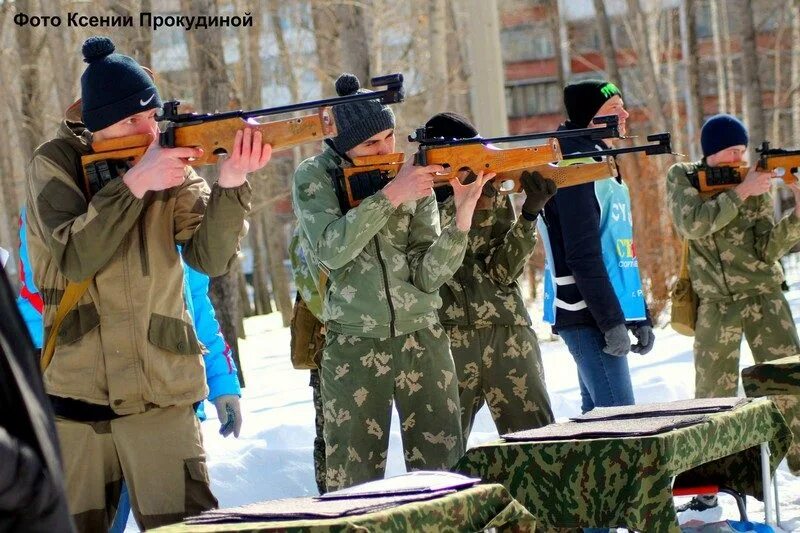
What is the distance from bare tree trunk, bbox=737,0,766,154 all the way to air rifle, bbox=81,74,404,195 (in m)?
12.4

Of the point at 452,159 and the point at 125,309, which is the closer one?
the point at 125,309

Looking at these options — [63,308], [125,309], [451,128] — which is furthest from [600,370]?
[63,308]

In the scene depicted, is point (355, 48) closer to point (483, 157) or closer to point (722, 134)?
point (722, 134)

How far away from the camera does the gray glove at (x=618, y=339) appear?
18.7ft

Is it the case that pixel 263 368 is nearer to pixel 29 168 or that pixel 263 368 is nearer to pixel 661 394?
pixel 661 394

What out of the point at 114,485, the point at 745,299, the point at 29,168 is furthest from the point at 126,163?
the point at 745,299

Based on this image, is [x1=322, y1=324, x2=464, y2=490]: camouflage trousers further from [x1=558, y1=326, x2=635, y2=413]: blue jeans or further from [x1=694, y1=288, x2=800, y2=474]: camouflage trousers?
[x1=694, y1=288, x2=800, y2=474]: camouflage trousers

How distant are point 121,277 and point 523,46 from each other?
186 ft

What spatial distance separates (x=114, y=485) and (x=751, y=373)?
3.42 meters

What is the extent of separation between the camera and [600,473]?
4.06 metres

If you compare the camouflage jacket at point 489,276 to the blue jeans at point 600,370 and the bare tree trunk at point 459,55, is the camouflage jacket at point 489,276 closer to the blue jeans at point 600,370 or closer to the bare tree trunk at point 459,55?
the blue jeans at point 600,370

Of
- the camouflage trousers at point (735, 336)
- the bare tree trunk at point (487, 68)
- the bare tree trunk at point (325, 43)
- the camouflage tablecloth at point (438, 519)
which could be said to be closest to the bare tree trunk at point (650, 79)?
the bare tree trunk at point (325, 43)

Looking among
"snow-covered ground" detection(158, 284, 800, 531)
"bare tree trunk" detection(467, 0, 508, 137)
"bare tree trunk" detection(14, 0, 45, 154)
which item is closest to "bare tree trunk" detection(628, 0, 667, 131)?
"snow-covered ground" detection(158, 284, 800, 531)

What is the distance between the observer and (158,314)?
3.98m
